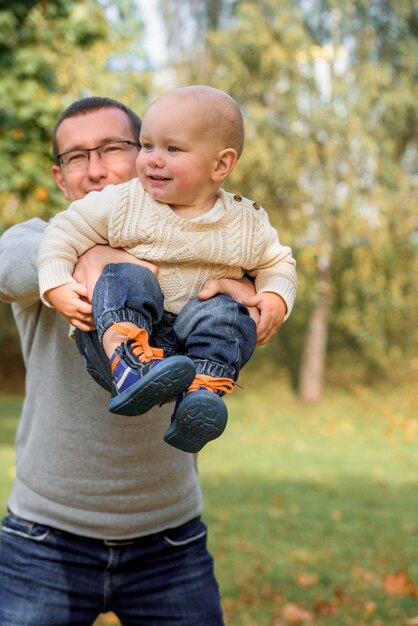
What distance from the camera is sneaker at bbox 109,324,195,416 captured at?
1639 millimetres

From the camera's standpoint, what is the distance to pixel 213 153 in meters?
2.00


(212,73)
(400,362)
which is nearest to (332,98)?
(212,73)

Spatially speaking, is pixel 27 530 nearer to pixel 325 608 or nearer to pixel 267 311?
pixel 267 311

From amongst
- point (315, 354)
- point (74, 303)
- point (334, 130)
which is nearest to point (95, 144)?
point (74, 303)

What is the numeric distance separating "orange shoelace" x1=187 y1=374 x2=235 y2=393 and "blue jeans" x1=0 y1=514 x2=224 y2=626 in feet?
2.43

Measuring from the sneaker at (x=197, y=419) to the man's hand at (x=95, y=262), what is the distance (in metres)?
0.35

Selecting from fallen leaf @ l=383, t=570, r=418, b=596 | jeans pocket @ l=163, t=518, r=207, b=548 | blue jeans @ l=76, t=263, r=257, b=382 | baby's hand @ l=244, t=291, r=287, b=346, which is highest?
baby's hand @ l=244, t=291, r=287, b=346

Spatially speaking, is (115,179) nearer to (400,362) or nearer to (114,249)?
(114,249)

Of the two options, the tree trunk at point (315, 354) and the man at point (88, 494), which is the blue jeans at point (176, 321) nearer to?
the man at point (88, 494)

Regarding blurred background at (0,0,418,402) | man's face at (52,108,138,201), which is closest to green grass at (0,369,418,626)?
blurred background at (0,0,418,402)

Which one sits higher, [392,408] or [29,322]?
[392,408]

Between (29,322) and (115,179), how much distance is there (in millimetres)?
481

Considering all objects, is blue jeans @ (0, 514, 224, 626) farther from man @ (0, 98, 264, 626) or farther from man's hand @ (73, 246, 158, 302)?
man's hand @ (73, 246, 158, 302)

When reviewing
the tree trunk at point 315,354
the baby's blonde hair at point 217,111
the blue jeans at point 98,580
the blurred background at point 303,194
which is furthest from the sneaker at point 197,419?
the tree trunk at point 315,354
